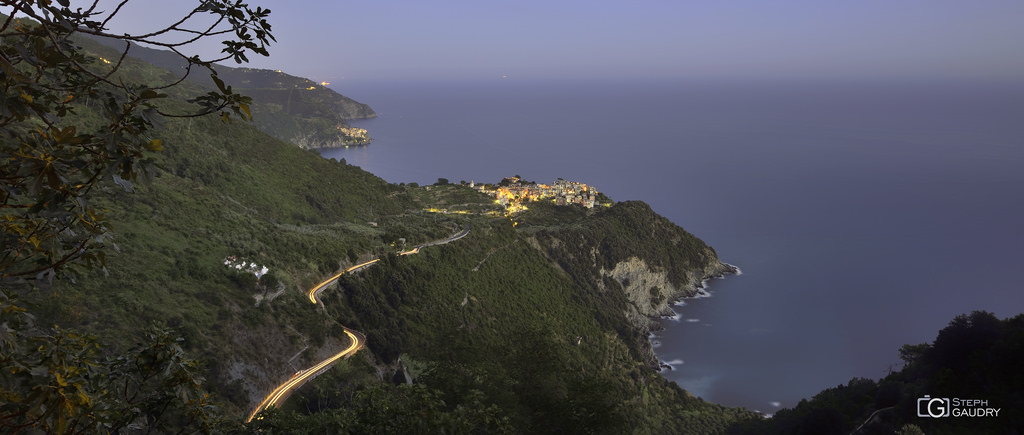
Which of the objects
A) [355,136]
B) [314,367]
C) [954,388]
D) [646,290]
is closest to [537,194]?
[646,290]

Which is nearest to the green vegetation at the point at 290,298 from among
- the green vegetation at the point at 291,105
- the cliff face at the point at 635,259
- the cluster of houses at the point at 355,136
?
the cliff face at the point at 635,259

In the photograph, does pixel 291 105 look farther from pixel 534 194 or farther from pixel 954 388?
pixel 954 388

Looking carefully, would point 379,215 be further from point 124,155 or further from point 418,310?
point 124,155

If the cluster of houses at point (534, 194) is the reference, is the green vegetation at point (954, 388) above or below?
below

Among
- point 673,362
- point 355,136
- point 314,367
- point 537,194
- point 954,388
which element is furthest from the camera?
point 355,136

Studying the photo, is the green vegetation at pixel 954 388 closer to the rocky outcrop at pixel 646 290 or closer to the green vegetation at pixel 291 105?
the rocky outcrop at pixel 646 290

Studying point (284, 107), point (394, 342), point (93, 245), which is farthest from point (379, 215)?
point (284, 107)
